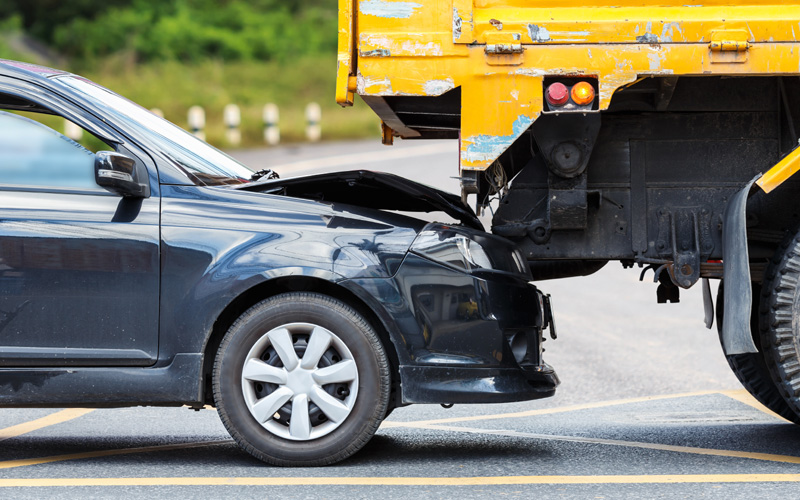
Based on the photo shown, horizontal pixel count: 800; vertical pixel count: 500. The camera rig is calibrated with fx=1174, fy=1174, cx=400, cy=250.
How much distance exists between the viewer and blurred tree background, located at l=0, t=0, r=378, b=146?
1186 inches

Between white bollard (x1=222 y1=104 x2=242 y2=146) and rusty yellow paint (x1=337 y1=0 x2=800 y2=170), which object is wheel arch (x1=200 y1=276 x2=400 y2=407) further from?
white bollard (x1=222 y1=104 x2=242 y2=146)

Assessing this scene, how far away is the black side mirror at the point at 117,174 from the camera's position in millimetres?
4969

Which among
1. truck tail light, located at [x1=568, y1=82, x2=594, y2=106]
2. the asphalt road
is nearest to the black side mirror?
the asphalt road

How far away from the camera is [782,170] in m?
5.14

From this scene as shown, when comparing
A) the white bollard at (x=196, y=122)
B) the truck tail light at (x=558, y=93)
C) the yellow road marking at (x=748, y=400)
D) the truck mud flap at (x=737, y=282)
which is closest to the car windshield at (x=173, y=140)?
the truck tail light at (x=558, y=93)

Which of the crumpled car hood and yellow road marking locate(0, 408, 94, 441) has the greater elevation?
the crumpled car hood

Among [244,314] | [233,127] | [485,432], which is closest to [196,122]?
[233,127]

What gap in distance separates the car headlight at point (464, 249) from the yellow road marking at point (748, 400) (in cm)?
211

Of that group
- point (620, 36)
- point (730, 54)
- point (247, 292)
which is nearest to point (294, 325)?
point (247, 292)

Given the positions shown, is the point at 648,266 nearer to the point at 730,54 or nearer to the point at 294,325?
the point at 730,54

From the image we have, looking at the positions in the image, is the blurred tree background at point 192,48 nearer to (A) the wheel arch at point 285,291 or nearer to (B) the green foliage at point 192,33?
(B) the green foliage at point 192,33

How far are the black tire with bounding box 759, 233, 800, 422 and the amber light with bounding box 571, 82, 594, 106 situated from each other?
110cm

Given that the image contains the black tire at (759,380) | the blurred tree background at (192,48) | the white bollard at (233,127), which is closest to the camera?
the black tire at (759,380)

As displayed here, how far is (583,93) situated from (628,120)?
493 mm
